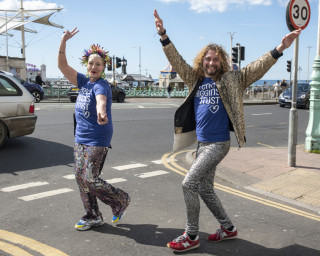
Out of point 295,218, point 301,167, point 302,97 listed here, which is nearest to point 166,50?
point 295,218

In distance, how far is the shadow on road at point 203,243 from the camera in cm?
339

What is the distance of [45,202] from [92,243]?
142 centimetres

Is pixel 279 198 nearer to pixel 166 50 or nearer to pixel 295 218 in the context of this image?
pixel 295 218

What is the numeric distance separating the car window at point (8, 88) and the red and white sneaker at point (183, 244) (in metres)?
5.89

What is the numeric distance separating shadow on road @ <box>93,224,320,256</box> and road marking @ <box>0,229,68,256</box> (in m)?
0.60

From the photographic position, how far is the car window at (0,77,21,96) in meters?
7.84

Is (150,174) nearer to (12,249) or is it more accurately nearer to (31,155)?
(31,155)

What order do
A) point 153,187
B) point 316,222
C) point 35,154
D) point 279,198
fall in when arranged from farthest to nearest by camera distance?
1. point 35,154
2. point 153,187
3. point 279,198
4. point 316,222

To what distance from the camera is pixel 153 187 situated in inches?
215

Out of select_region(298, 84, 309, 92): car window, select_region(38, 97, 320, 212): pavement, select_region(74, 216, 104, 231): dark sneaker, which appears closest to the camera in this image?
select_region(74, 216, 104, 231): dark sneaker

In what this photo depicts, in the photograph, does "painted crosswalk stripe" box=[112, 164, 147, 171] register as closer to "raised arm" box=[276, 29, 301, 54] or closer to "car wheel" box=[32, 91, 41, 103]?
"raised arm" box=[276, 29, 301, 54]

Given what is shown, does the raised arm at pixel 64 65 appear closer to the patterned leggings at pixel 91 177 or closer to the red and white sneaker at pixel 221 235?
the patterned leggings at pixel 91 177

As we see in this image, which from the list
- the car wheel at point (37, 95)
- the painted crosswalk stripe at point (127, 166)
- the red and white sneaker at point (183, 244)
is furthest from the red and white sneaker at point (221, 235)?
the car wheel at point (37, 95)

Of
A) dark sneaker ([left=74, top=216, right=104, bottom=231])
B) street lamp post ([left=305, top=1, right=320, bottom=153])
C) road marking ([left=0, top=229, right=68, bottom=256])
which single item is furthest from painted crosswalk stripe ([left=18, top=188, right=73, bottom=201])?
street lamp post ([left=305, top=1, right=320, bottom=153])
